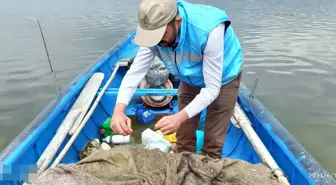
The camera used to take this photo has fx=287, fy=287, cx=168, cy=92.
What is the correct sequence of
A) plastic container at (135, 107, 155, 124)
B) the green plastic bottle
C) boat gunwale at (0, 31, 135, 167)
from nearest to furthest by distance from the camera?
A: boat gunwale at (0, 31, 135, 167)
the green plastic bottle
plastic container at (135, 107, 155, 124)

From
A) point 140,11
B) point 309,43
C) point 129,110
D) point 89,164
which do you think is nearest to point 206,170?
point 89,164

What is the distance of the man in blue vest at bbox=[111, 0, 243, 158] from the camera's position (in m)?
1.77

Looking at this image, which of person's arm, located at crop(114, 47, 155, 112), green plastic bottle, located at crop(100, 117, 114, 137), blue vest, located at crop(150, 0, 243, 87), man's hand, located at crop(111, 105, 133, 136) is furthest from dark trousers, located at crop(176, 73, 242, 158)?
green plastic bottle, located at crop(100, 117, 114, 137)

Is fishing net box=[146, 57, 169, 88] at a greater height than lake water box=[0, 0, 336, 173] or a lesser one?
greater

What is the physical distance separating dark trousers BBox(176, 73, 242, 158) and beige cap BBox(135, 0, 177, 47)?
2.90 ft

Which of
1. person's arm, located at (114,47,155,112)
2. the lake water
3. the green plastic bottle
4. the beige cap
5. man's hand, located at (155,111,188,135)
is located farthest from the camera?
the lake water

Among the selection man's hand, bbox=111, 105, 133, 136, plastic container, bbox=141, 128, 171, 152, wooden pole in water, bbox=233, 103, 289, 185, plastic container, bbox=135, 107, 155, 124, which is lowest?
plastic container, bbox=135, 107, 155, 124

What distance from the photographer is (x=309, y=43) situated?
10.9 m

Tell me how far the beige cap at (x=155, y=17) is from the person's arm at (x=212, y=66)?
0.32 m

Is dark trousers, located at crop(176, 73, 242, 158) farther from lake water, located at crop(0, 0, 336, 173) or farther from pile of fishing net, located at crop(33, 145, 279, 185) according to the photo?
lake water, located at crop(0, 0, 336, 173)

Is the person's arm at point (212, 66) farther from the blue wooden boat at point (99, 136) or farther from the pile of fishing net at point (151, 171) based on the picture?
the blue wooden boat at point (99, 136)

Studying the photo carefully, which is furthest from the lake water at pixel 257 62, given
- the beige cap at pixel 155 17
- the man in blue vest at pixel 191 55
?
the beige cap at pixel 155 17

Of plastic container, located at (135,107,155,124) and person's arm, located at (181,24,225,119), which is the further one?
plastic container, located at (135,107,155,124)

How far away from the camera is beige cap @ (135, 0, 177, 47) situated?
1.72 m
